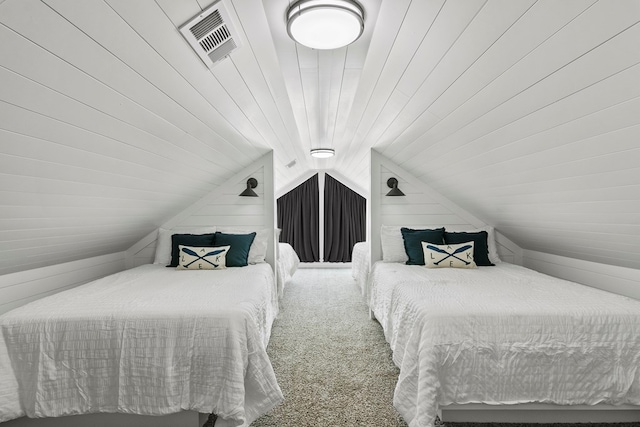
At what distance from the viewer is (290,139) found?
3527 millimetres

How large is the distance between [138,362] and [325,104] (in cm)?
197

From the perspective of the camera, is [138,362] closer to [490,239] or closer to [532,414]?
[532,414]

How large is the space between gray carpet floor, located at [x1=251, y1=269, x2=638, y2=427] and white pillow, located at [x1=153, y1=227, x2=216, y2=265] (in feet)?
3.92

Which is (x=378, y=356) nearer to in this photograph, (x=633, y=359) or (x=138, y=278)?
(x=633, y=359)

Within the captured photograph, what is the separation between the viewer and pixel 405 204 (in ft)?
12.3

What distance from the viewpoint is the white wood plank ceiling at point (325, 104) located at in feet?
3.60

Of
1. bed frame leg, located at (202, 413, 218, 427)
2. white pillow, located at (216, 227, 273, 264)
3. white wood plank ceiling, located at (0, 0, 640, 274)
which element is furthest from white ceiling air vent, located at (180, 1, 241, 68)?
white pillow, located at (216, 227, 273, 264)

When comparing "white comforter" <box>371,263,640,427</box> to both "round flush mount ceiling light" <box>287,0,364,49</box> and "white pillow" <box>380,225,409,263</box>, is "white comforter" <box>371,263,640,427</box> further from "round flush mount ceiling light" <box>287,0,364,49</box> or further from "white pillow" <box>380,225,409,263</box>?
"white pillow" <box>380,225,409,263</box>

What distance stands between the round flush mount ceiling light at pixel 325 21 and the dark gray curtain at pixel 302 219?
17.0ft

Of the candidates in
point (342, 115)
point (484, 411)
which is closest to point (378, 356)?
point (484, 411)

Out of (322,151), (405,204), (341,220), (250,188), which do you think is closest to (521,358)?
(405,204)

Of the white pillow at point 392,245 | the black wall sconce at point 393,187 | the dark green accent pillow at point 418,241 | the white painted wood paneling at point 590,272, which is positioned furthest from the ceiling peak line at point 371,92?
the white painted wood paneling at point 590,272

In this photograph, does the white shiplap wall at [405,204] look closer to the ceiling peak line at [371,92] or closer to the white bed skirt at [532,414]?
the ceiling peak line at [371,92]

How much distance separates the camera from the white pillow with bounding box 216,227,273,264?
11.4 feet
